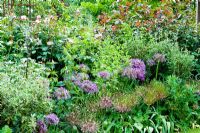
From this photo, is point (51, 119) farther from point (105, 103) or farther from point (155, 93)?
point (155, 93)

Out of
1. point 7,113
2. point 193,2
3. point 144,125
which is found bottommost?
point 144,125

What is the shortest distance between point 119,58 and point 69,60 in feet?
2.47

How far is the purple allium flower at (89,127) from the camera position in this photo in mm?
4426

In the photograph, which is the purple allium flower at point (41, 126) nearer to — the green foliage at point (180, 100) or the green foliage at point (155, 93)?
the green foliage at point (155, 93)

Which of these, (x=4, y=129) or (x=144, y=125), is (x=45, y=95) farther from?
(x=144, y=125)

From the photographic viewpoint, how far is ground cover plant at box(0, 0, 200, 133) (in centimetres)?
427

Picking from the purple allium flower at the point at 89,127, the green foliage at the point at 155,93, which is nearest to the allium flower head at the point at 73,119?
the purple allium flower at the point at 89,127

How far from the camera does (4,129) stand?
3887mm

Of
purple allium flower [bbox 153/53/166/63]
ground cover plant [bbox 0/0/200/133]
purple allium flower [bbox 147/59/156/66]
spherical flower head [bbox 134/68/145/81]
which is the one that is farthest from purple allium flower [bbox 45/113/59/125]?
purple allium flower [bbox 153/53/166/63]

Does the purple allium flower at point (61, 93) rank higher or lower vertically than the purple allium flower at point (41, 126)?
higher

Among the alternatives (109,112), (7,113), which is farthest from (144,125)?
(7,113)

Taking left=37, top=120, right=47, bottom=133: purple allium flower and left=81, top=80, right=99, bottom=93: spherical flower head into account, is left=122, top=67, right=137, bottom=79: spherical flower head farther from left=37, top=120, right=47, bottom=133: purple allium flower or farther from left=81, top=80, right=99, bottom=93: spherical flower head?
left=37, top=120, right=47, bottom=133: purple allium flower

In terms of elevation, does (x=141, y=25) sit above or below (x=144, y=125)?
above

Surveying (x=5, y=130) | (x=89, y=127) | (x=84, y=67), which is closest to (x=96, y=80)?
(x=84, y=67)
